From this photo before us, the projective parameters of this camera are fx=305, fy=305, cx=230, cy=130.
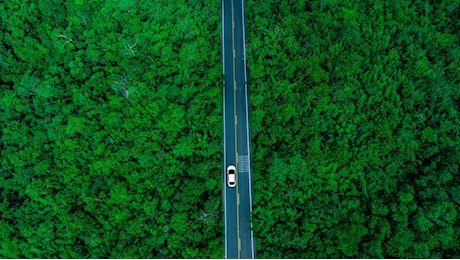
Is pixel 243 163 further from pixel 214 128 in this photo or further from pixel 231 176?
pixel 214 128

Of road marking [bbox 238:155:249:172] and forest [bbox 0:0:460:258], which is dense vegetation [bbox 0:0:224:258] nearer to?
forest [bbox 0:0:460:258]

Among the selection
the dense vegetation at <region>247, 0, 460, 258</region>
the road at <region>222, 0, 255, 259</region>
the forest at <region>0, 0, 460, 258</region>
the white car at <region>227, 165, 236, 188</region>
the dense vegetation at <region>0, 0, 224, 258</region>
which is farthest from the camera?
the white car at <region>227, 165, 236, 188</region>

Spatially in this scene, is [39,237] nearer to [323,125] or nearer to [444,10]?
[323,125]

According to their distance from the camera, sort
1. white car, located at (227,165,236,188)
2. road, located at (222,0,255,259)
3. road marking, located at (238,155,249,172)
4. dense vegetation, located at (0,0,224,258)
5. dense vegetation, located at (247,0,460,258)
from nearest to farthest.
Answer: dense vegetation, located at (247,0,460,258) < road, located at (222,0,255,259) < dense vegetation, located at (0,0,224,258) < white car, located at (227,165,236,188) < road marking, located at (238,155,249,172)

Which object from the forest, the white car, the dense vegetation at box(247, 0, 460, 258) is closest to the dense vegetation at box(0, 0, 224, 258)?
the forest

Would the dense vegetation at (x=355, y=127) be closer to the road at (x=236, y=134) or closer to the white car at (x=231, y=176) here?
the road at (x=236, y=134)

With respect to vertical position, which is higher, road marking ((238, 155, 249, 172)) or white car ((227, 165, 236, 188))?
road marking ((238, 155, 249, 172))
